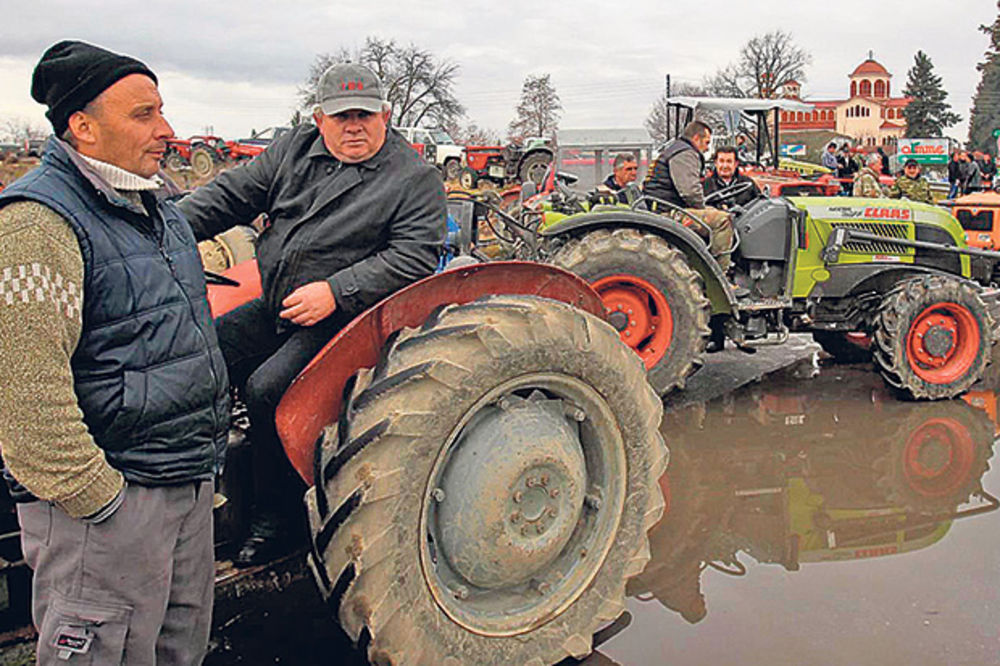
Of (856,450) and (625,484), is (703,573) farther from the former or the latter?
(856,450)

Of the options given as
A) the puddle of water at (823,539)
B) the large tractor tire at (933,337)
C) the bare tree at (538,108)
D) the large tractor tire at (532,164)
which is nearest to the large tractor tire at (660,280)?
the puddle of water at (823,539)

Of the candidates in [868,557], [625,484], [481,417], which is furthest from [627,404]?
[868,557]

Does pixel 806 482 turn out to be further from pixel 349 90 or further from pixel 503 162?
pixel 503 162

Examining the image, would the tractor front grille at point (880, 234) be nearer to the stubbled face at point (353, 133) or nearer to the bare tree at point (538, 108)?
the stubbled face at point (353, 133)

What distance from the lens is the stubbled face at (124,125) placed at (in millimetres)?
1866

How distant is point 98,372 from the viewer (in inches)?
71.6

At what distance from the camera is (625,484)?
2.87 meters

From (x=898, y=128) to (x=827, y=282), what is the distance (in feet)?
292

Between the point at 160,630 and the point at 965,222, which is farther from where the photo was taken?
the point at 965,222

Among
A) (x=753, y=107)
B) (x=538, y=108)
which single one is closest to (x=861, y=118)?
(x=538, y=108)

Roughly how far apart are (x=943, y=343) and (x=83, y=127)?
19.8ft

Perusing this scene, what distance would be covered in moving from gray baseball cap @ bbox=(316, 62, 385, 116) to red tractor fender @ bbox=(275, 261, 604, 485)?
571mm

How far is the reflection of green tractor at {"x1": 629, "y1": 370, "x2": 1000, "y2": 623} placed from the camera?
153 inches

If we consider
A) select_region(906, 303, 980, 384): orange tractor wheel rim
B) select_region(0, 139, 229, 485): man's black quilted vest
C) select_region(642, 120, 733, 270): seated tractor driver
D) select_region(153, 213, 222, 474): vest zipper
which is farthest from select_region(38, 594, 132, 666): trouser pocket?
select_region(906, 303, 980, 384): orange tractor wheel rim
